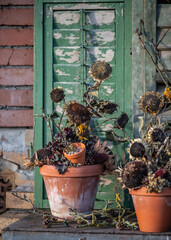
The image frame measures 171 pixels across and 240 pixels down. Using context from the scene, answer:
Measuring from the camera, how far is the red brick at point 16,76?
341 centimetres

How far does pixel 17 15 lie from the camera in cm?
341

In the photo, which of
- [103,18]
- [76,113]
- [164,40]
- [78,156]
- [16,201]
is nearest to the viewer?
[78,156]

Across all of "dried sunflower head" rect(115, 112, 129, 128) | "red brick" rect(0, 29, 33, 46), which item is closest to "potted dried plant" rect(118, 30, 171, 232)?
"dried sunflower head" rect(115, 112, 129, 128)

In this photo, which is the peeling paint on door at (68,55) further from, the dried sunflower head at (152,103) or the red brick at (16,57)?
the dried sunflower head at (152,103)

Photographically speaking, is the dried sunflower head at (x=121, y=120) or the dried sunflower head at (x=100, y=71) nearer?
the dried sunflower head at (x=100, y=71)

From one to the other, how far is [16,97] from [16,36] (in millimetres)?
618

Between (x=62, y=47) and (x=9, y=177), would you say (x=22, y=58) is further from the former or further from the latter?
(x=9, y=177)

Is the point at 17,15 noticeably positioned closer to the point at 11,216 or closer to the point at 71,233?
the point at 11,216

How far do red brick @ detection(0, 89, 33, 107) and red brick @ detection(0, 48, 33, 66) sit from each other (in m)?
0.28

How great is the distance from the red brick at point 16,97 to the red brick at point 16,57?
28 cm

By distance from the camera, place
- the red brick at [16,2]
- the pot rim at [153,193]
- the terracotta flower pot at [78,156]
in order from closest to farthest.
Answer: the pot rim at [153,193]
the terracotta flower pot at [78,156]
the red brick at [16,2]

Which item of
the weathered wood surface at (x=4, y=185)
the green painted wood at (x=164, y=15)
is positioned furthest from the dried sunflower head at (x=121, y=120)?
the weathered wood surface at (x=4, y=185)

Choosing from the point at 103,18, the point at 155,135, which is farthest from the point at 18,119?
the point at 155,135

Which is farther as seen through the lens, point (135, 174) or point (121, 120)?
point (121, 120)
